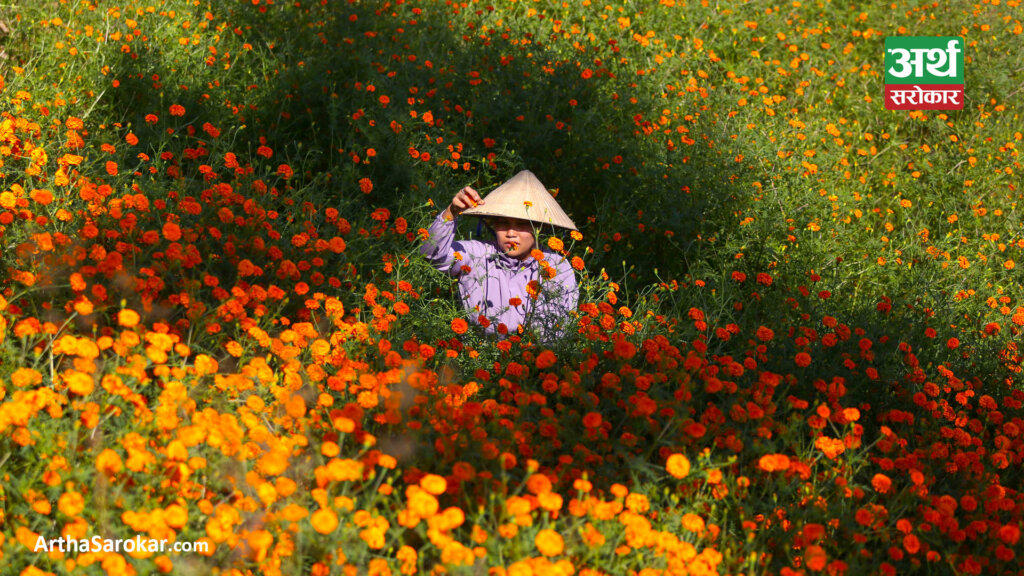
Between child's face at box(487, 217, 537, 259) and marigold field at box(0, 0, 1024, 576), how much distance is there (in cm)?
35

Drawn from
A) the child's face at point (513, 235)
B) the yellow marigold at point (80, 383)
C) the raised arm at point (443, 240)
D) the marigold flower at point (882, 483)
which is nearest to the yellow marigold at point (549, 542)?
the marigold flower at point (882, 483)

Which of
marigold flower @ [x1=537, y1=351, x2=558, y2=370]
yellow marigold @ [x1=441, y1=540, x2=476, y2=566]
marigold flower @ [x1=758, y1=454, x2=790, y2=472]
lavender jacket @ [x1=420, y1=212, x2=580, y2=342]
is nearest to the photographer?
yellow marigold @ [x1=441, y1=540, x2=476, y2=566]

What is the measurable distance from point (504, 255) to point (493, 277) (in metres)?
0.16

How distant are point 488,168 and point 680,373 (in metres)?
2.13

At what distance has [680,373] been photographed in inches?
118

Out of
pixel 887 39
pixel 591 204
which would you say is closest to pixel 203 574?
pixel 591 204

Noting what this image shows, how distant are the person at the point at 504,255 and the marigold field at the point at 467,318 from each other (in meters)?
0.12

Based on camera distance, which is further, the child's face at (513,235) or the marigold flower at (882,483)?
the child's face at (513,235)

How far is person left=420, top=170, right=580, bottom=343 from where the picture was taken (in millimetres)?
3775

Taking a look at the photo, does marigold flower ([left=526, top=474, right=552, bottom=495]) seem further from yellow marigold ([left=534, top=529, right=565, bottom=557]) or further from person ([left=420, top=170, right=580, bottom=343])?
person ([left=420, top=170, right=580, bottom=343])

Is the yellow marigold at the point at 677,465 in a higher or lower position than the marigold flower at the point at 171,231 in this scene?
lower

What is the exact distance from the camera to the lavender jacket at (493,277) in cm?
376

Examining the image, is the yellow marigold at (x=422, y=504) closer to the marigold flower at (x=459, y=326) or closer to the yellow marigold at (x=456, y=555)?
the yellow marigold at (x=456, y=555)

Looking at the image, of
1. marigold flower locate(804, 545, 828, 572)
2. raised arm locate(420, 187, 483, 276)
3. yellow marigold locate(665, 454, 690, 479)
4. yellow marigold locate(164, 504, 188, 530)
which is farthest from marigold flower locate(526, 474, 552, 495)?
raised arm locate(420, 187, 483, 276)
